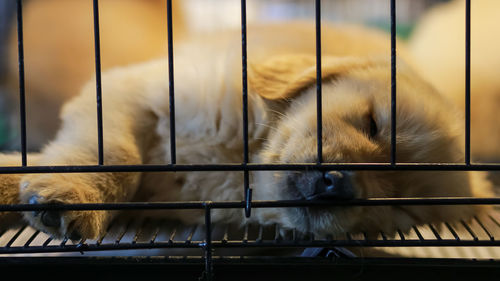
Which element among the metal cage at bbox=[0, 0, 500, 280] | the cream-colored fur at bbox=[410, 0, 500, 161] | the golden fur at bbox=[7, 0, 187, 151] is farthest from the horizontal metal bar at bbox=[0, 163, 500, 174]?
the golden fur at bbox=[7, 0, 187, 151]

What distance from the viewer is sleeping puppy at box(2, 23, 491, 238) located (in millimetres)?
1133

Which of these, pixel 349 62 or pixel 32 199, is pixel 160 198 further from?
pixel 349 62

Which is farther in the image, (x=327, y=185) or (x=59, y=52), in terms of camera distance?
(x=59, y=52)

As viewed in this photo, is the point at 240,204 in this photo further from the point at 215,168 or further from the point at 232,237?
the point at 232,237

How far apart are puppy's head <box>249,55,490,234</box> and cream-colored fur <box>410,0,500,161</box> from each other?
2.75 feet

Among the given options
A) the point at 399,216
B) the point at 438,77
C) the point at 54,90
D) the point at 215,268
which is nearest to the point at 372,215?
the point at 399,216

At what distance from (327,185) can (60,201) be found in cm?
51

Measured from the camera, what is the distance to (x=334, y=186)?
3.17 feet

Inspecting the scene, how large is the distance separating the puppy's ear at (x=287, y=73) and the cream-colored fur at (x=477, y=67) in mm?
836

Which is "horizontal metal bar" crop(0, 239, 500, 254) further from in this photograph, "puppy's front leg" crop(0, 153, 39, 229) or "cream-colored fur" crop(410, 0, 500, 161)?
"cream-colored fur" crop(410, 0, 500, 161)

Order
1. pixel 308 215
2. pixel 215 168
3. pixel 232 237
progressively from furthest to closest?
pixel 232 237 < pixel 308 215 < pixel 215 168

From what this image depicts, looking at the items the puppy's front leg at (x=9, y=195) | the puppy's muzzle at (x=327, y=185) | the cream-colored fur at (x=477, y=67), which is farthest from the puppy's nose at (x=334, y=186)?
the cream-colored fur at (x=477, y=67)

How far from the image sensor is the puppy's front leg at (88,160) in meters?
1.00

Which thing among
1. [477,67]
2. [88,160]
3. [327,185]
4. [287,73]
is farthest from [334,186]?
[477,67]
